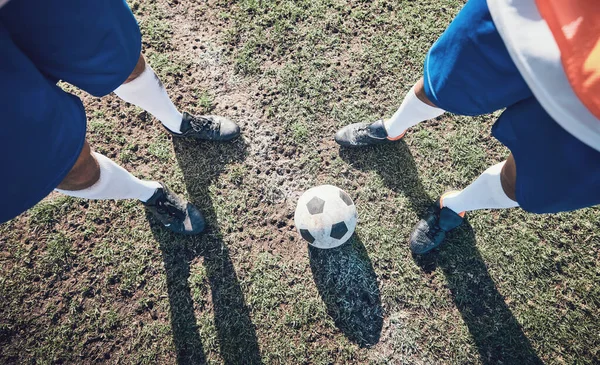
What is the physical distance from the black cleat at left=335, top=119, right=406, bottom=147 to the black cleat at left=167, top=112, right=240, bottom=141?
934mm

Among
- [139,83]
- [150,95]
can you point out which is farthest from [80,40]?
[150,95]

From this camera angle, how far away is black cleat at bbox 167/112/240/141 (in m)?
3.01

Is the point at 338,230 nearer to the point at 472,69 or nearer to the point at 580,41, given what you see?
the point at 472,69

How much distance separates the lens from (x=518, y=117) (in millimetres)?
1619

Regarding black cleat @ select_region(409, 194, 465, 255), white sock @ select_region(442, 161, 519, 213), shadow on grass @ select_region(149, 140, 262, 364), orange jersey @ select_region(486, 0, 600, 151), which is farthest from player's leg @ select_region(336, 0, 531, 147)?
shadow on grass @ select_region(149, 140, 262, 364)

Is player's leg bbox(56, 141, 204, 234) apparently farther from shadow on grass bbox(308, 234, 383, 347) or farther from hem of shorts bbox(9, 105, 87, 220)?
shadow on grass bbox(308, 234, 383, 347)

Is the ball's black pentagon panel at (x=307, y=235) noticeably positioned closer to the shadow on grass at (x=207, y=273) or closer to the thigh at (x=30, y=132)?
the shadow on grass at (x=207, y=273)

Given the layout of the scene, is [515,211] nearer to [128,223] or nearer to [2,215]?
[128,223]

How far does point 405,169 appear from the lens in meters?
3.11

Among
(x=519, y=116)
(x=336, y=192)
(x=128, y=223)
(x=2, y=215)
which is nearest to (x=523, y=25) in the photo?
(x=519, y=116)

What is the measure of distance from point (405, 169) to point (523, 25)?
6.15 ft

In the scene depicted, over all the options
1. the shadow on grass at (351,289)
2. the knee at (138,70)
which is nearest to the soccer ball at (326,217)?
the shadow on grass at (351,289)

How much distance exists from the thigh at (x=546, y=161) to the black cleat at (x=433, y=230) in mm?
980

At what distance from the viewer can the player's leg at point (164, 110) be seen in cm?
233
